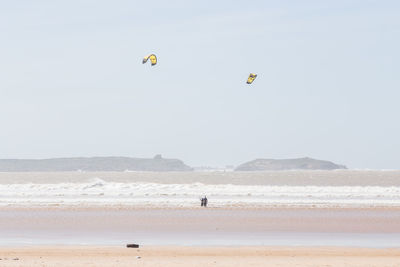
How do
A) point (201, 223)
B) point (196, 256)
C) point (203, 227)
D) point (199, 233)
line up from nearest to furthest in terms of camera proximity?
point (196, 256) → point (199, 233) → point (203, 227) → point (201, 223)

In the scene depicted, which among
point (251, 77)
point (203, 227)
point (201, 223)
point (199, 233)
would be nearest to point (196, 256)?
point (199, 233)

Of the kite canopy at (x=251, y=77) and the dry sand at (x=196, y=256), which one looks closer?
the dry sand at (x=196, y=256)

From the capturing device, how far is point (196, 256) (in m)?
19.1

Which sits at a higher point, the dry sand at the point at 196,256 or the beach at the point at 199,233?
the beach at the point at 199,233

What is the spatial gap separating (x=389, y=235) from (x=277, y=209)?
13.4m

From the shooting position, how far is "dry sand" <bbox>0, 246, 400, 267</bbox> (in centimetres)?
1747

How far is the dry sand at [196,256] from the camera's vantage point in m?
17.5

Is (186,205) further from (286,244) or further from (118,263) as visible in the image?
(118,263)

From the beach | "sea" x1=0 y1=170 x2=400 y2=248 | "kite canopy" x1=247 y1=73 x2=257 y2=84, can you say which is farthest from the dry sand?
"kite canopy" x1=247 y1=73 x2=257 y2=84

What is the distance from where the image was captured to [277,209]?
38.9 metres

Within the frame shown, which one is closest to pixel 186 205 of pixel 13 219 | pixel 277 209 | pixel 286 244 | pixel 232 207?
pixel 232 207

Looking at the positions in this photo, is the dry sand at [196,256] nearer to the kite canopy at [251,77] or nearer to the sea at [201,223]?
the sea at [201,223]

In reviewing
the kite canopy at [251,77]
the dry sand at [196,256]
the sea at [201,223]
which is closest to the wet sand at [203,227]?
the sea at [201,223]

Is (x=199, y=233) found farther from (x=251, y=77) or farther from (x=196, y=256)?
(x=251, y=77)
